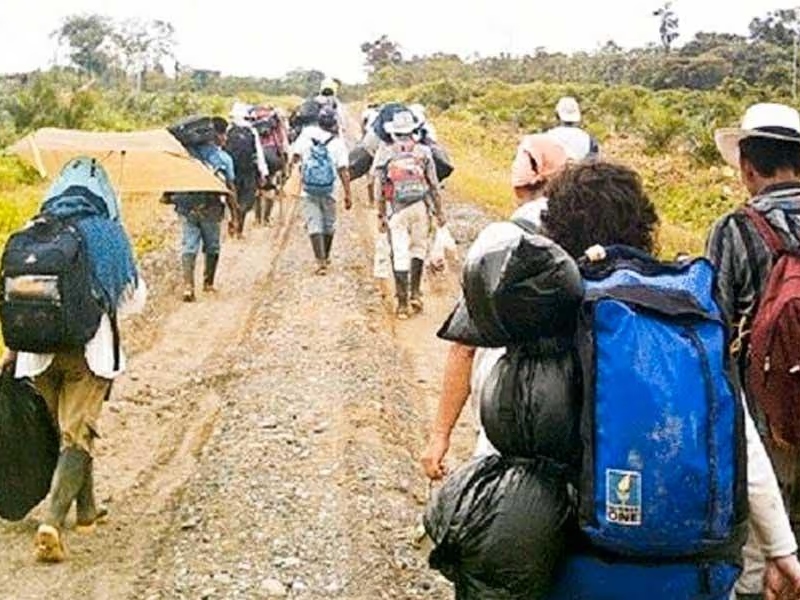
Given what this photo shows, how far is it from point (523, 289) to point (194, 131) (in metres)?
10.4

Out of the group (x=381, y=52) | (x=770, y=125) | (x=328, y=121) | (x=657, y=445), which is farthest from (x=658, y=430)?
Result: (x=381, y=52)

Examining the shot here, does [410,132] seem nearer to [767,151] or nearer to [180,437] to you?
[180,437]

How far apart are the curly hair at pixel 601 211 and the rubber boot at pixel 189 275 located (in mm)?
10319

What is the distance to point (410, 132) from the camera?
11672 millimetres

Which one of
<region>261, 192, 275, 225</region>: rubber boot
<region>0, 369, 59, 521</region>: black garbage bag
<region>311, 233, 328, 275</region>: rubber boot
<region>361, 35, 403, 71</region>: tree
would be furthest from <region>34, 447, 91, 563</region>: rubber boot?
<region>361, 35, 403, 71</region>: tree

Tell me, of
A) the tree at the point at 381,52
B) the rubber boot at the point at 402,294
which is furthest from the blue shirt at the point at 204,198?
the tree at the point at 381,52

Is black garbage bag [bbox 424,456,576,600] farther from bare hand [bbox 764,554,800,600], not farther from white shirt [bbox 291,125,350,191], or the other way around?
white shirt [bbox 291,125,350,191]

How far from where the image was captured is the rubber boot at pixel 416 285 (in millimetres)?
12375

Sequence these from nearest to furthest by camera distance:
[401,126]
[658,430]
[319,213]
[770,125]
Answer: [658,430] < [770,125] < [401,126] < [319,213]

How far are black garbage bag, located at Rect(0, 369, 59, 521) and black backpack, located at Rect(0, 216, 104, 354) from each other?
0.42 m

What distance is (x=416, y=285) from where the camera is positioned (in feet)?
41.5

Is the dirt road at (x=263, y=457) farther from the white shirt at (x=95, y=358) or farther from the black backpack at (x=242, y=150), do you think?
the black backpack at (x=242, y=150)

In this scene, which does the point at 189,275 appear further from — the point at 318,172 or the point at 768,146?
the point at 768,146

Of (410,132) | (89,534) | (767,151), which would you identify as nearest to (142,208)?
(410,132)
